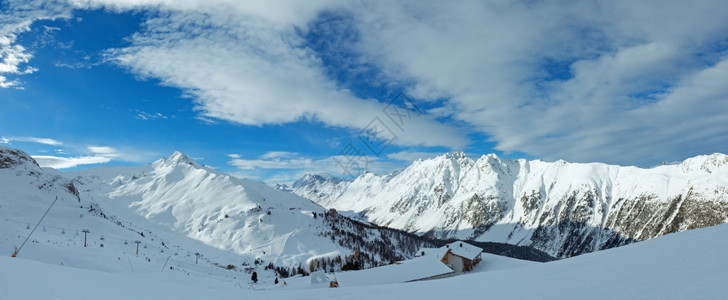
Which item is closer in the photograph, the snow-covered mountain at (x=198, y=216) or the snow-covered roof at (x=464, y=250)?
the snow-covered roof at (x=464, y=250)

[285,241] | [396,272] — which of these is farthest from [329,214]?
[396,272]

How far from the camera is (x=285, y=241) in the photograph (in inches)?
5177

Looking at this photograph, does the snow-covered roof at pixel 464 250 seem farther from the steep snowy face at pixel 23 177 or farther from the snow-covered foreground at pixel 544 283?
the steep snowy face at pixel 23 177

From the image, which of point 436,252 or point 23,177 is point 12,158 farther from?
point 436,252

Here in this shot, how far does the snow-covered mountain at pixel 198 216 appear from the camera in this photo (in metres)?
70.7

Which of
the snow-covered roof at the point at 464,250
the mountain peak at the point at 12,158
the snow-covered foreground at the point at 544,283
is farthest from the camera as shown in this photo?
the mountain peak at the point at 12,158

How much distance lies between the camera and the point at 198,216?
488 feet

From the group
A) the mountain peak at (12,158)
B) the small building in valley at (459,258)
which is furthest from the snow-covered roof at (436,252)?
the mountain peak at (12,158)

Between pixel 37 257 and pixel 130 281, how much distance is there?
10.6 meters

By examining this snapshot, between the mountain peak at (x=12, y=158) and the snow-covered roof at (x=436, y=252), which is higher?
the mountain peak at (x=12, y=158)

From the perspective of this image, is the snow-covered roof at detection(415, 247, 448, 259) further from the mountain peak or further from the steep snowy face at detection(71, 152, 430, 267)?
the mountain peak

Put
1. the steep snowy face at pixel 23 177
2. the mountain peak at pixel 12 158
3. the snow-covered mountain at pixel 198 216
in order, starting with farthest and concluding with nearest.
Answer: the mountain peak at pixel 12 158 → the steep snowy face at pixel 23 177 → the snow-covered mountain at pixel 198 216

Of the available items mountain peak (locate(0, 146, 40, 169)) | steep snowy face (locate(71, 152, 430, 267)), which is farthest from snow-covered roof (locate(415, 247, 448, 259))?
mountain peak (locate(0, 146, 40, 169))

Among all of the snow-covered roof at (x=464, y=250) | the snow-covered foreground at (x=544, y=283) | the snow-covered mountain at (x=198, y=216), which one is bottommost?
the snow-covered foreground at (x=544, y=283)
